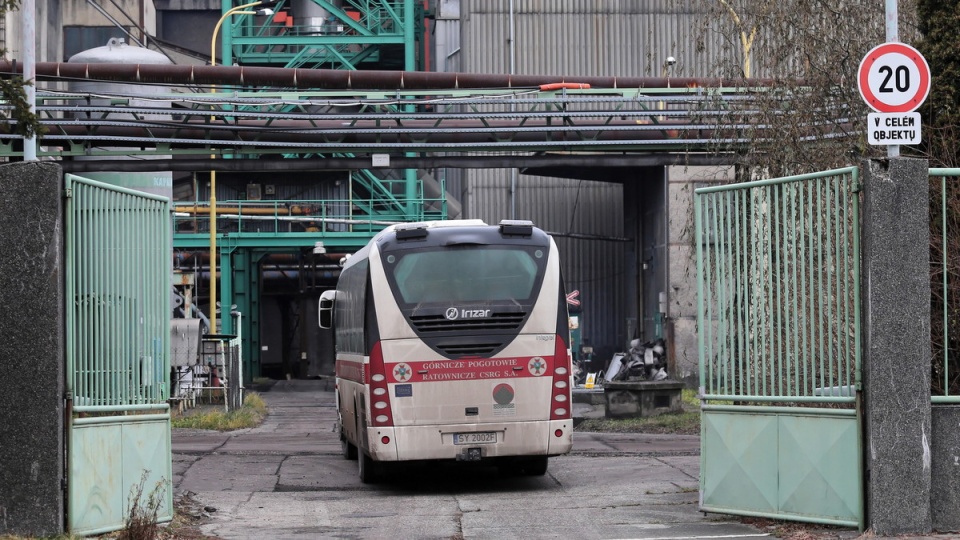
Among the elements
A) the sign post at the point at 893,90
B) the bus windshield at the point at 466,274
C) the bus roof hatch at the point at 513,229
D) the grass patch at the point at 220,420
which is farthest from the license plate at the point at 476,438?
the grass patch at the point at 220,420

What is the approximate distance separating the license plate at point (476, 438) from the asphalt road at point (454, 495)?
579 millimetres

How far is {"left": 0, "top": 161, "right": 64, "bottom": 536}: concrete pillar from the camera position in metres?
9.56

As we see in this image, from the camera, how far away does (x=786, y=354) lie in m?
10.5

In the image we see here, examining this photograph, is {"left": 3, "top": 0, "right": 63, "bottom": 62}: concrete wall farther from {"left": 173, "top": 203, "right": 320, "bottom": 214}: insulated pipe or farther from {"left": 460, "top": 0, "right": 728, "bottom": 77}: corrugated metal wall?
{"left": 460, "top": 0, "right": 728, "bottom": 77}: corrugated metal wall

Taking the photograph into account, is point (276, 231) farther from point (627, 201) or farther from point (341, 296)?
point (341, 296)

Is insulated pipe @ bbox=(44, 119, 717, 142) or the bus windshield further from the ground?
insulated pipe @ bbox=(44, 119, 717, 142)

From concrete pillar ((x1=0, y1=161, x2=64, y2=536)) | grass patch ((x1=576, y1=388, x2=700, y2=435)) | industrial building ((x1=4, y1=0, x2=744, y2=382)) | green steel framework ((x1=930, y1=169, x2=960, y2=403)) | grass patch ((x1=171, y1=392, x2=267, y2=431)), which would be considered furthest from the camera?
industrial building ((x1=4, y1=0, x2=744, y2=382))

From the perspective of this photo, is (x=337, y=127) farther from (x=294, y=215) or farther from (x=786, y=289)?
(x=294, y=215)

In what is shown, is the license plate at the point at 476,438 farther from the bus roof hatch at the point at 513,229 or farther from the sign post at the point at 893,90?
the sign post at the point at 893,90

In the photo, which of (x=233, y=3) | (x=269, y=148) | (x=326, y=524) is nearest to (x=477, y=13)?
(x=233, y=3)

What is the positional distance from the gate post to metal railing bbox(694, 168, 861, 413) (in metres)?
0.22

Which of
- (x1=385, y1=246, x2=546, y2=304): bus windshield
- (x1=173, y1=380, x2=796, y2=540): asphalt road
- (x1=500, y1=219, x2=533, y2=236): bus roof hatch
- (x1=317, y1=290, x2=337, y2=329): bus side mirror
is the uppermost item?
(x1=500, y1=219, x2=533, y2=236): bus roof hatch

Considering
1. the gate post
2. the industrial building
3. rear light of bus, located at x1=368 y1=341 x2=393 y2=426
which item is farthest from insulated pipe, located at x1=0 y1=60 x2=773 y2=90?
the gate post

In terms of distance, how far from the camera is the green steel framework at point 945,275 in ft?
32.2
